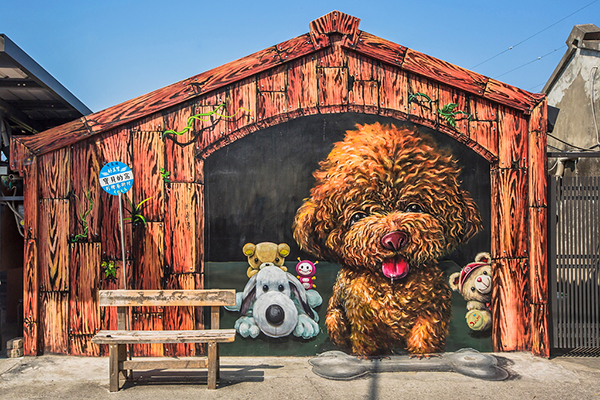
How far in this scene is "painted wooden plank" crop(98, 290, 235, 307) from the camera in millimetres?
5336

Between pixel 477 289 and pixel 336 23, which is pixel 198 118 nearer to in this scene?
pixel 336 23

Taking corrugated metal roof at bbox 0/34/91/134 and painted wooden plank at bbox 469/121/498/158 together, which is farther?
painted wooden plank at bbox 469/121/498/158

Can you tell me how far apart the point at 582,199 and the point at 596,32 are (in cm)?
478

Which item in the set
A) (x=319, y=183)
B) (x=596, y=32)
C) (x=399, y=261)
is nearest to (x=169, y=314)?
(x=319, y=183)

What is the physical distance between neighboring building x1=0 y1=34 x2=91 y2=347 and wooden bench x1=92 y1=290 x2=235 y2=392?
2.04 meters

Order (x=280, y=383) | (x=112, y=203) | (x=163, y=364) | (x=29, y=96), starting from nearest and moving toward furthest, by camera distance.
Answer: (x=163, y=364), (x=280, y=383), (x=112, y=203), (x=29, y=96)

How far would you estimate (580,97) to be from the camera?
9.55 m

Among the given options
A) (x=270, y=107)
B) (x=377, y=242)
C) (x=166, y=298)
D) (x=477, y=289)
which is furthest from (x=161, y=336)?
(x=477, y=289)

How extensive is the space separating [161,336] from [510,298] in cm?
439

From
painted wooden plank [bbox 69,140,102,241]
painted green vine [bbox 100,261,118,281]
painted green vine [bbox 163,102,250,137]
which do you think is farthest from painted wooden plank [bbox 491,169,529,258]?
painted wooden plank [bbox 69,140,102,241]

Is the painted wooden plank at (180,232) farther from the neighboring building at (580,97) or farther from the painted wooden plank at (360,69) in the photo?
the neighboring building at (580,97)

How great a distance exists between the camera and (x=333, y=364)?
18.8 feet

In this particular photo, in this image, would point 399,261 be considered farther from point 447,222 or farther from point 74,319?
point 74,319

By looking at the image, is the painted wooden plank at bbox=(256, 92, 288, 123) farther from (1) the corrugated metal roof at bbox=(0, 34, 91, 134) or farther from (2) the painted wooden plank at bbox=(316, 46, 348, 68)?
(1) the corrugated metal roof at bbox=(0, 34, 91, 134)
